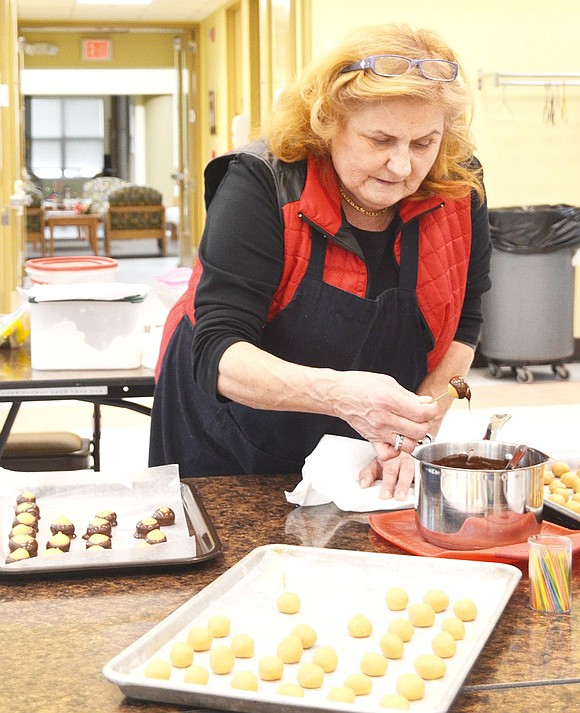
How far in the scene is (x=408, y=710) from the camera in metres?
0.99

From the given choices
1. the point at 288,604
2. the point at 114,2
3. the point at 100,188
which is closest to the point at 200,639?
the point at 288,604

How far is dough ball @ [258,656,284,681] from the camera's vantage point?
3.52 feet

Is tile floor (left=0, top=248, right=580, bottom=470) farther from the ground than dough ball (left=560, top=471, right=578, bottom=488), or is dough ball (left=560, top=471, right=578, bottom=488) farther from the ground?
dough ball (left=560, top=471, right=578, bottom=488)

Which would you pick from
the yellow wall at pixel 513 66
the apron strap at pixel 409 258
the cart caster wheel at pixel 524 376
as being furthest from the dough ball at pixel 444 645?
the yellow wall at pixel 513 66

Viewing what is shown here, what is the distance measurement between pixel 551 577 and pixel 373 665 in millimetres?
296

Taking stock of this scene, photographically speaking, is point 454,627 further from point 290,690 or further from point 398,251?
point 398,251

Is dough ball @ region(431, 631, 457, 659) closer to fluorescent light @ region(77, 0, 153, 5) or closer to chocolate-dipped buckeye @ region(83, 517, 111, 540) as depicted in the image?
chocolate-dipped buckeye @ region(83, 517, 111, 540)

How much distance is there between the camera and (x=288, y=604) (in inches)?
48.8

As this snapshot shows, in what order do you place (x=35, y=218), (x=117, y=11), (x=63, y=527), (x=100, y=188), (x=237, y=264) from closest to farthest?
(x=63, y=527) → (x=237, y=264) → (x=117, y=11) → (x=35, y=218) → (x=100, y=188)

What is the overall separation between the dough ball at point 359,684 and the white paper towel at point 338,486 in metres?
0.59

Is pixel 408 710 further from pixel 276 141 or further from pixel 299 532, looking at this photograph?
pixel 276 141

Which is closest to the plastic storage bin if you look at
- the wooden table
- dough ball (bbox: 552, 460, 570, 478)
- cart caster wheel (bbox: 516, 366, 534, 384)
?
dough ball (bbox: 552, 460, 570, 478)

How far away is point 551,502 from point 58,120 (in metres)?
22.0

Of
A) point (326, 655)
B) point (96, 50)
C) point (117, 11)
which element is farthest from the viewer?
point (96, 50)
